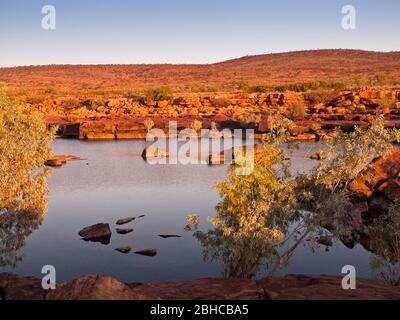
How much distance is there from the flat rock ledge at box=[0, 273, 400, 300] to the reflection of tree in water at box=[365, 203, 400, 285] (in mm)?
1649

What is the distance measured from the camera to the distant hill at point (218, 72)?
137 meters

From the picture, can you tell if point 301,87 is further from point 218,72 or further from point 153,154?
point 153,154

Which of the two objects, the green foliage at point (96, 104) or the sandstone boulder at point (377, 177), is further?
the green foliage at point (96, 104)

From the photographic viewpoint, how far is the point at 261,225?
16031 millimetres

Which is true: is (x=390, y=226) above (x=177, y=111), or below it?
below

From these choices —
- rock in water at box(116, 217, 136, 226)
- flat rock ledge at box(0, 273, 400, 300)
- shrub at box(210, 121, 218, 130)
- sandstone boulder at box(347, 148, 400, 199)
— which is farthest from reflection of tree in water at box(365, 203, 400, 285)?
shrub at box(210, 121, 218, 130)

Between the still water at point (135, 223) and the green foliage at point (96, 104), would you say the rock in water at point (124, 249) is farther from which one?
the green foliage at point (96, 104)

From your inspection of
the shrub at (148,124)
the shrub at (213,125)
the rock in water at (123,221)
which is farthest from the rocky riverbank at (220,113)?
the rock in water at (123,221)

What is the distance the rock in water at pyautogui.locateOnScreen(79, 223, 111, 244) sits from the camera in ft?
77.5

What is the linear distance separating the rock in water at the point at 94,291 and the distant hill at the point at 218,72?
118m
